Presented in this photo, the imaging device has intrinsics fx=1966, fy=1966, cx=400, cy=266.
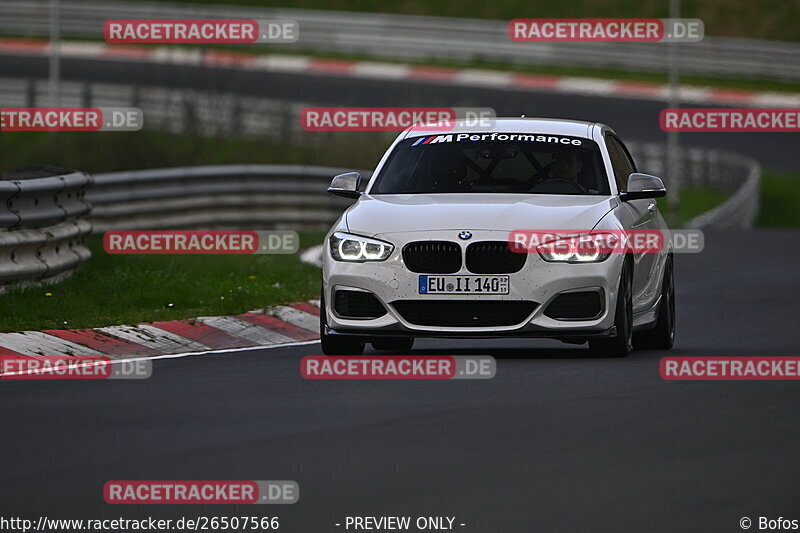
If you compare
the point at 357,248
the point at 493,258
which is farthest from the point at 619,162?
the point at 357,248

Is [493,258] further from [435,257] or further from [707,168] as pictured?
[707,168]

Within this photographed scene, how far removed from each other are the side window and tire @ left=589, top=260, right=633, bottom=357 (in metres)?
1.12

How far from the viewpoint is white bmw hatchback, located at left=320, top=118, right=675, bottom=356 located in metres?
11.6

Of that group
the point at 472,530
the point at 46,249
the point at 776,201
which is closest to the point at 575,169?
the point at 46,249

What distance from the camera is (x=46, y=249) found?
15.2 m

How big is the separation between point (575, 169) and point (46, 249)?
4.50 metres

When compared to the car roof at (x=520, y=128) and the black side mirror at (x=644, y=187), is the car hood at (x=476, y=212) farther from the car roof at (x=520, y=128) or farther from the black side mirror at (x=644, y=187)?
the car roof at (x=520, y=128)

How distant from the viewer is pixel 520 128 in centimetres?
Answer: 1314

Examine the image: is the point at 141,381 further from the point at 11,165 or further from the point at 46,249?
the point at 11,165

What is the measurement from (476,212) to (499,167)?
39.4 inches

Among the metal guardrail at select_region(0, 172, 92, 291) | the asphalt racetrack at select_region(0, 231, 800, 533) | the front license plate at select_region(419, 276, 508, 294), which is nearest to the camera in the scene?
the asphalt racetrack at select_region(0, 231, 800, 533)

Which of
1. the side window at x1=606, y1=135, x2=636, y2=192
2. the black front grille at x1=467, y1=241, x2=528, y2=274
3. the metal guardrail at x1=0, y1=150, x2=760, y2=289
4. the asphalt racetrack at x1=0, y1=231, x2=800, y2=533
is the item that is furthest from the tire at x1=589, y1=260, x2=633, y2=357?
the metal guardrail at x1=0, y1=150, x2=760, y2=289

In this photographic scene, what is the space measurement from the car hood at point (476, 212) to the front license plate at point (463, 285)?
0.31 meters

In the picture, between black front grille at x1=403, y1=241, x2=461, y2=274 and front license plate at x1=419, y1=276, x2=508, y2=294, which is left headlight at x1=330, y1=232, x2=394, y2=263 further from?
front license plate at x1=419, y1=276, x2=508, y2=294
